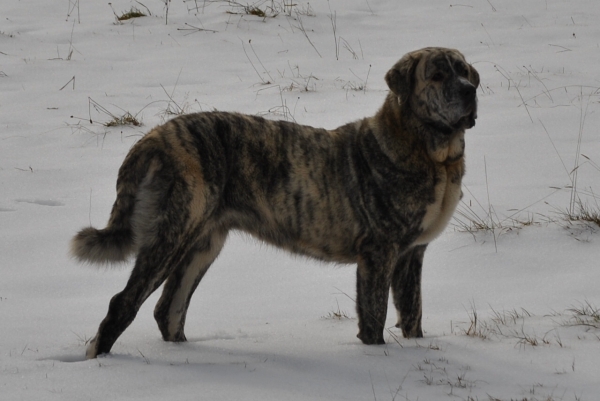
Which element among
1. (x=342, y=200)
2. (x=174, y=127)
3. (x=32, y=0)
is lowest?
(x=32, y=0)

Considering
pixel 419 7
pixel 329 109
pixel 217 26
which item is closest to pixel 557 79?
pixel 329 109

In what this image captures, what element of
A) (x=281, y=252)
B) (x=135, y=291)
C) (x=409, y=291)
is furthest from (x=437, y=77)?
(x=281, y=252)

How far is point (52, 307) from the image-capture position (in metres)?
5.76

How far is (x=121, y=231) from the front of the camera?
15.9 ft

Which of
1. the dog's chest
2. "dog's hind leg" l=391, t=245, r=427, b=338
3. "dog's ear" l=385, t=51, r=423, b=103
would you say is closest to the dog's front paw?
"dog's hind leg" l=391, t=245, r=427, b=338

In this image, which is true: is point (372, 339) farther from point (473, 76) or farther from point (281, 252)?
point (281, 252)

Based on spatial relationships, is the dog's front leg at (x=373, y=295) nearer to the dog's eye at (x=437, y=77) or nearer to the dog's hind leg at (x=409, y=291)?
the dog's hind leg at (x=409, y=291)

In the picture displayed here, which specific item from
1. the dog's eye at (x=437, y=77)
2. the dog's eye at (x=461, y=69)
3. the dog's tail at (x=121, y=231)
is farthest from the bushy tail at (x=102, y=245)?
the dog's eye at (x=461, y=69)

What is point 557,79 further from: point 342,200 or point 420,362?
point 420,362

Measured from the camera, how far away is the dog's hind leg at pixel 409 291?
555cm

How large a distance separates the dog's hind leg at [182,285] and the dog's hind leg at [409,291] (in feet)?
3.70

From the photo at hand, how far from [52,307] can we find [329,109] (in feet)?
14.2

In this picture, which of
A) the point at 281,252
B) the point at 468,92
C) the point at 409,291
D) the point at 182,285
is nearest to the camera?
the point at 468,92

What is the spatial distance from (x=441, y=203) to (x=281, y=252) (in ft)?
7.35
